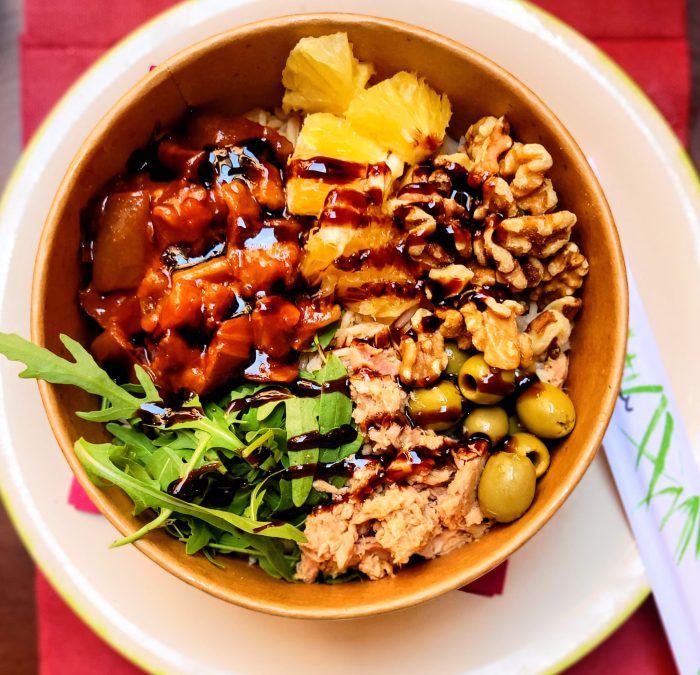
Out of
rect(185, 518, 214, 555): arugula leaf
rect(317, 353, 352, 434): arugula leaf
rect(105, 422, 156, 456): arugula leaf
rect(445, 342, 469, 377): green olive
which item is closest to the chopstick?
rect(445, 342, 469, 377): green olive

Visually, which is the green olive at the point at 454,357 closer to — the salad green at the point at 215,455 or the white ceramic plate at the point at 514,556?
the salad green at the point at 215,455

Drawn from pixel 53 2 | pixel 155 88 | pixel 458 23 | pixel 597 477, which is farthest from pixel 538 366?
pixel 53 2

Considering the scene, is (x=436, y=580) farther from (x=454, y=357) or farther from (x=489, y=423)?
(x=454, y=357)

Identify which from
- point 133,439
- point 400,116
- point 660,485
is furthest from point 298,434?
point 660,485

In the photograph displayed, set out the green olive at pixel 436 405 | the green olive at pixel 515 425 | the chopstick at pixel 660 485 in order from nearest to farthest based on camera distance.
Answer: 1. the green olive at pixel 436 405
2. the green olive at pixel 515 425
3. the chopstick at pixel 660 485

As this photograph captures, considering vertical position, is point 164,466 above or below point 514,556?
above

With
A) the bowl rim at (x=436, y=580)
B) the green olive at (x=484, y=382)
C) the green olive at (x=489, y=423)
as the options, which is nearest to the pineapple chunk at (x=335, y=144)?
the bowl rim at (x=436, y=580)
